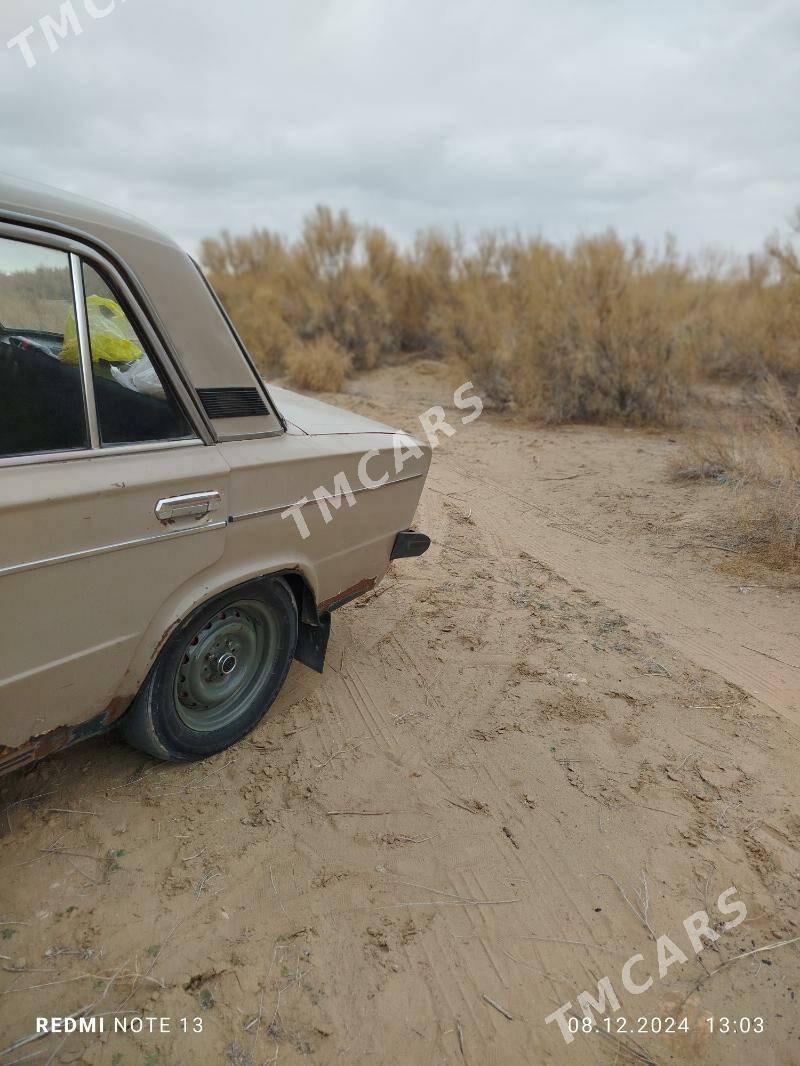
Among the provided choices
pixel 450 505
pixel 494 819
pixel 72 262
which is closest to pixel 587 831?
pixel 494 819

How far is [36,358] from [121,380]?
0.82 feet

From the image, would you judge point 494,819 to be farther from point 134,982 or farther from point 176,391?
point 176,391

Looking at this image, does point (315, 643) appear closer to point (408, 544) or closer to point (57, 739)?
point (408, 544)

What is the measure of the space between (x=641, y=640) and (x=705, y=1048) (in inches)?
87.0

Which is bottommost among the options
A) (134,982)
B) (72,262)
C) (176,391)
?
(134,982)

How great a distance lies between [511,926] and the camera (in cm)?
214

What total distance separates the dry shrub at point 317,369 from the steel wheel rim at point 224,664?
8999mm

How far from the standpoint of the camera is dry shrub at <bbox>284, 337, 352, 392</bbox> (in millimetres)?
11305

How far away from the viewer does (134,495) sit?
2018mm

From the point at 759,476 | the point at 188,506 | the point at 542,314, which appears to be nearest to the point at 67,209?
the point at 188,506

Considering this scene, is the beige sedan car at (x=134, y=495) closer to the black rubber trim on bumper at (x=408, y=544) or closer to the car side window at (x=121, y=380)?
the car side window at (x=121, y=380)

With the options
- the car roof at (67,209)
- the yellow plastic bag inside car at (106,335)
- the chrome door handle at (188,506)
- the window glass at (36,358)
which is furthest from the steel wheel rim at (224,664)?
the car roof at (67,209)

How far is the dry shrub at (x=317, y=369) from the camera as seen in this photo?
11.3m

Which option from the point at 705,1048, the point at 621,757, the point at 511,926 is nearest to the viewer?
the point at 705,1048
